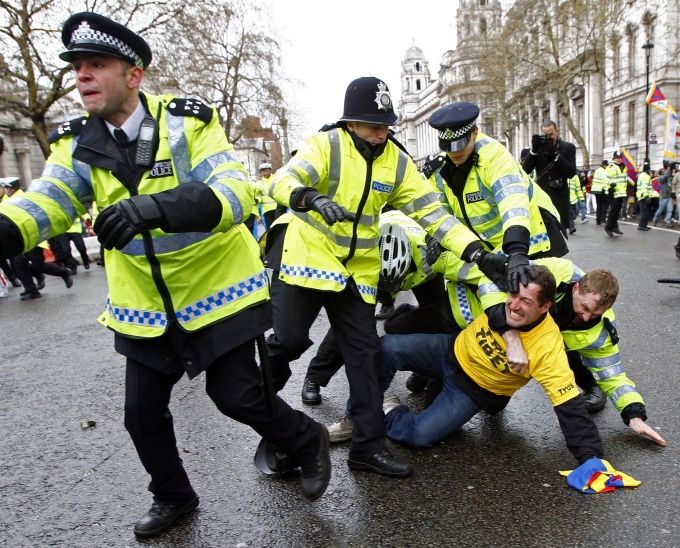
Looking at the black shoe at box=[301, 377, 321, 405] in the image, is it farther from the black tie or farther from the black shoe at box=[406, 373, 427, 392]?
the black tie

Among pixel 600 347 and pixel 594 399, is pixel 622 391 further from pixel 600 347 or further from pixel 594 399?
pixel 594 399

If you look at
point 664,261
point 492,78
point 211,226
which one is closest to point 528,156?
point 664,261

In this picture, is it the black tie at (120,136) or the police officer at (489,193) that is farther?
the police officer at (489,193)

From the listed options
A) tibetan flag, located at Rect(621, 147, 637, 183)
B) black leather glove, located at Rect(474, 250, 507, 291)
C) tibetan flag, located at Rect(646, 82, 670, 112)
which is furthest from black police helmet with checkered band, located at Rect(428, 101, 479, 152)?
tibetan flag, located at Rect(621, 147, 637, 183)

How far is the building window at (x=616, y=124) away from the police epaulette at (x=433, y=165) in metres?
41.6

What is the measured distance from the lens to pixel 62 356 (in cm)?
629

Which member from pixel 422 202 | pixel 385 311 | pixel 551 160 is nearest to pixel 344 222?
pixel 422 202

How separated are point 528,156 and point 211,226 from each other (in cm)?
677

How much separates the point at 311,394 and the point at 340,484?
1.26 metres

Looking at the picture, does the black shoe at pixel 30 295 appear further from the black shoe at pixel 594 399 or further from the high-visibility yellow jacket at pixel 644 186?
the high-visibility yellow jacket at pixel 644 186

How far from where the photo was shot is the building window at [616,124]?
134 feet

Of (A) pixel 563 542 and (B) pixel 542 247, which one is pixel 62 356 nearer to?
(B) pixel 542 247

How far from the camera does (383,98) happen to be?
3.16 m

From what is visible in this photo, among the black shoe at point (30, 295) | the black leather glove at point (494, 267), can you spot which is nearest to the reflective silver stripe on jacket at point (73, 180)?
the black leather glove at point (494, 267)
